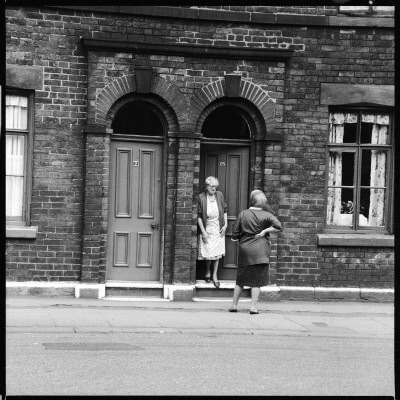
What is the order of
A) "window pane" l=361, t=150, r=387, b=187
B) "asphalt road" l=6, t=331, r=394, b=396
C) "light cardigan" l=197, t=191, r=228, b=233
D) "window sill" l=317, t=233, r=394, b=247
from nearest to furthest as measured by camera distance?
"asphalt road" l=6, t=331, r=394, b=396 → "light cardigan" l=197, t=191, r=228, b=233 → "window sill" l=317, t=233, r=394, b=247 → "window pane" l=361, t=150, r=387, b=187

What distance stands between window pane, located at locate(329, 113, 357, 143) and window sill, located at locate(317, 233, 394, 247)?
61.8 inches

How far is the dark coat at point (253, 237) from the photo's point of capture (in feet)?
37.8

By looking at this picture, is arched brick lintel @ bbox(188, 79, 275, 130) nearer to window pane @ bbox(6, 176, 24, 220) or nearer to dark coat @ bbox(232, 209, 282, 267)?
dark coat @ bbox(232, 209, 282, 267)

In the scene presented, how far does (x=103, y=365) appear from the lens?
7.43 m

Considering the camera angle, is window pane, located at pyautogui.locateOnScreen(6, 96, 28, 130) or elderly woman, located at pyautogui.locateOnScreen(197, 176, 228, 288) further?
elderly woman, located at pyautogui.locateOnScreen(197, 176, 228, 288)

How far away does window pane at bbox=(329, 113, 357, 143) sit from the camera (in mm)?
Result: 13258

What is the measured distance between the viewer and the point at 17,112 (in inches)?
484

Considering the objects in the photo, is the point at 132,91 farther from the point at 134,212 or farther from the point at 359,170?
the point at 359,170

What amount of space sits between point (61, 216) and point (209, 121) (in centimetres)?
285

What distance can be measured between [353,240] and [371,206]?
30.2 inches

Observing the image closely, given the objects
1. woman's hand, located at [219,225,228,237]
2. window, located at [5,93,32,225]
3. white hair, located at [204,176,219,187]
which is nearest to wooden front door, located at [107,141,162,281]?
white hair, located at [204,176,219,187]

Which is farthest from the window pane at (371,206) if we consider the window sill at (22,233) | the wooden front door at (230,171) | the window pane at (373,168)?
the window sill at (22,233)

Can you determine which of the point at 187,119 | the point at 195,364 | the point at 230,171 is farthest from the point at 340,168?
the point at 195,364
